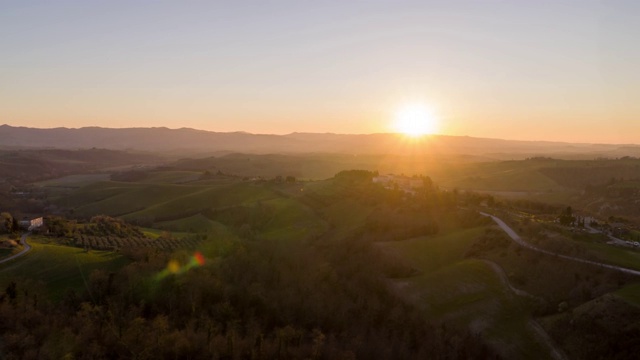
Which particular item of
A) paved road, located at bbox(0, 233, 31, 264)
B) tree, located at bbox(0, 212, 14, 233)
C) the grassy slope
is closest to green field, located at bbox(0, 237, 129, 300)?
paved road, located at bbox(0, 233, 31, 264)

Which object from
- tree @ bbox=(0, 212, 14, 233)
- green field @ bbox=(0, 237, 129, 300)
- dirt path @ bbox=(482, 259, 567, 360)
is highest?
tree @ bbox=(0, 212, 14, 233)

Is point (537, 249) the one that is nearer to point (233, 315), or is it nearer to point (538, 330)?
point (538, 330)

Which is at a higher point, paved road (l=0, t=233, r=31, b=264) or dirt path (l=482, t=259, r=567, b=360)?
paved road (l=0, t=233, r=31, b=264)

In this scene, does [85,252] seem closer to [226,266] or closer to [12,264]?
[12,264]

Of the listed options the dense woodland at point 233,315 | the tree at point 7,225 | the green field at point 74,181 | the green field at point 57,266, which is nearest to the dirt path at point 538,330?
the dense woodland at point 233,315

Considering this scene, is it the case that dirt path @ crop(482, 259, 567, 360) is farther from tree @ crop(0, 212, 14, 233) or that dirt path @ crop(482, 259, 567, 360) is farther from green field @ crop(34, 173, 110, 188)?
green field @ crop(34, 173, 110, 188)

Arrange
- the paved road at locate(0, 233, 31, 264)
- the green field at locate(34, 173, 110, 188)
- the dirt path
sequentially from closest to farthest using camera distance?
the dirt path → the paved road at locate(0, 233, 31, 264) → the green field at locate(34, 173, 110, 188)
